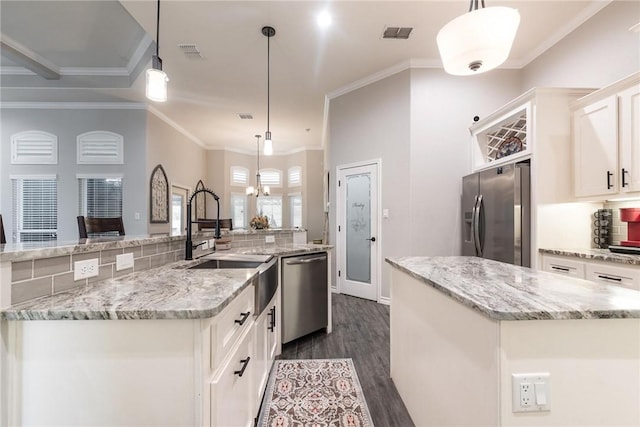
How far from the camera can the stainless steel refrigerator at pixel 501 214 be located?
2.61 meters

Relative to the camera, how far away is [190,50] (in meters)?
3.55

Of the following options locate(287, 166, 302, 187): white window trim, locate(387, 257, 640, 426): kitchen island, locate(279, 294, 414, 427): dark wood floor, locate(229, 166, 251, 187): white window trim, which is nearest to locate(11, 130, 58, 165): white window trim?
locate(229, 166, 251, 187): white window trim

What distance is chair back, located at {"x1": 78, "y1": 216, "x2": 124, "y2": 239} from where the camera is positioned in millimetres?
2697

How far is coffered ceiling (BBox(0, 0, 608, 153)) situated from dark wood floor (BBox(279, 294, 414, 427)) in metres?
3.25

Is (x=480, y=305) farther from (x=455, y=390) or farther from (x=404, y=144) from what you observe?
(x=404, y=144)

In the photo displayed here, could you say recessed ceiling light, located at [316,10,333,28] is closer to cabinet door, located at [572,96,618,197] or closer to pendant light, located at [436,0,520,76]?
pendant light, located at [436,0,520,76]

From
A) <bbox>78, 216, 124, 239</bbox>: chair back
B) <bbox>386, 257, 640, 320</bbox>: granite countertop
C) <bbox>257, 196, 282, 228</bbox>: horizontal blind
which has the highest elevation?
<bbox>257, 196, 282, 228</bbox>: horizontal blind

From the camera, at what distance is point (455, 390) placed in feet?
3.58

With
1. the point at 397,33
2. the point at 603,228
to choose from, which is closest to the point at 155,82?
the point at 397,33

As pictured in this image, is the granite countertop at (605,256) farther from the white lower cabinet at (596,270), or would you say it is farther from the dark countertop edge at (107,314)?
the dark countertop edge at (107,314)

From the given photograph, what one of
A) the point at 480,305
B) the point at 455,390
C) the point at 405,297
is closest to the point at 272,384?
the point at 405,297

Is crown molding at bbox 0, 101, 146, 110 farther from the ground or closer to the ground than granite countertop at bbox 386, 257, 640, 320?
farther from the ground

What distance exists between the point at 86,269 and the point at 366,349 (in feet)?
7.17

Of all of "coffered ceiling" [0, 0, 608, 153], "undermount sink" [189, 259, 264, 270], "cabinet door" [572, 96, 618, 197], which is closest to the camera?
"undermount sink" [189, 259, 264, 270]
